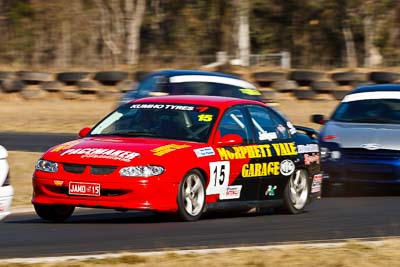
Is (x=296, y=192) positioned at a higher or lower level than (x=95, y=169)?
lower

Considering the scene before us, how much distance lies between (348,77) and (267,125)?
17.0 metres

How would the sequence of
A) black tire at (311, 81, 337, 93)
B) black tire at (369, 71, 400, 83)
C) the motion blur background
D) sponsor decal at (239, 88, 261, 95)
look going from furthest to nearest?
the motion blur background
black tire at (311, 81, 337, 93)
black tire at (369, 71, 400, 83)
sponsor decal at (239, 88, 261, 95)

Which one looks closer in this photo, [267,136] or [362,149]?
[267,136]

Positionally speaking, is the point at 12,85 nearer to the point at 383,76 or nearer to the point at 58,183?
the point at 383,76

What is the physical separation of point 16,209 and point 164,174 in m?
2.50

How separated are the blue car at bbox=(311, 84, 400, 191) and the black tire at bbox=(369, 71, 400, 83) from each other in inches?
467

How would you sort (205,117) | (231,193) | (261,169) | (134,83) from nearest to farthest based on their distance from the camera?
(231,193), (205,117), (261,169), (134,83)

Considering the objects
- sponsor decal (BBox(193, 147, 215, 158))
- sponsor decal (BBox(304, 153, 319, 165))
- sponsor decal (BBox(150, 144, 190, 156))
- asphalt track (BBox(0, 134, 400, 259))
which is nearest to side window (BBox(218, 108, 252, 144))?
sponsor decal (BBox(193, 147, 215, 158))

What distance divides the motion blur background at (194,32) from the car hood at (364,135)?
2045cm

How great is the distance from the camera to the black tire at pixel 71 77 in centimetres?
3086

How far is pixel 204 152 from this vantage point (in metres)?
10.6

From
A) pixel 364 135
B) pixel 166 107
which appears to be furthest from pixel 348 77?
pixel 166 107

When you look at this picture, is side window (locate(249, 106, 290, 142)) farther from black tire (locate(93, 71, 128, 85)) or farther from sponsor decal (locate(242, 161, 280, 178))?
black tire (locate(93, 71, 128, 85))

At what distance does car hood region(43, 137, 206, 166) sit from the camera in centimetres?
1009
